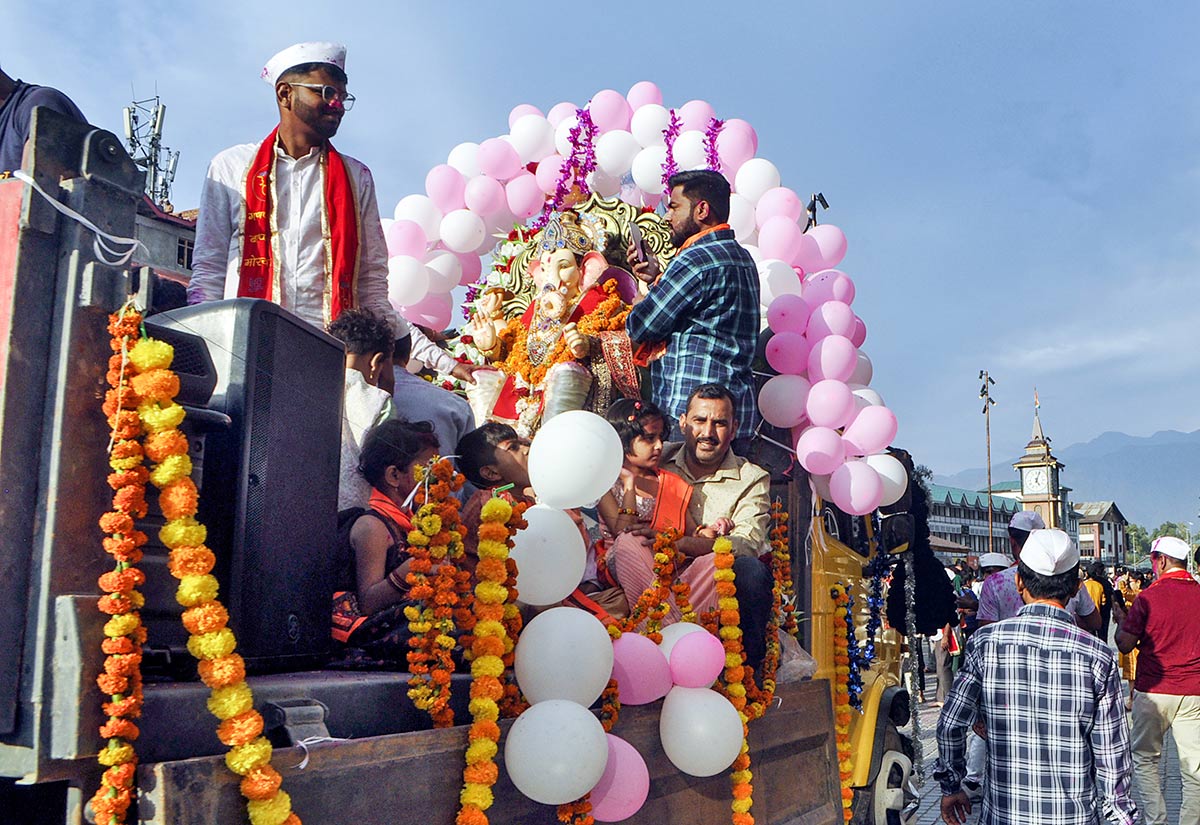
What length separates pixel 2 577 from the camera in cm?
166

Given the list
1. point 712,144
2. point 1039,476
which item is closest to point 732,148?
point 712,144

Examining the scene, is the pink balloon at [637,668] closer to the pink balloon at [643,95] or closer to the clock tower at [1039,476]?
the pink balloon at [643,95]

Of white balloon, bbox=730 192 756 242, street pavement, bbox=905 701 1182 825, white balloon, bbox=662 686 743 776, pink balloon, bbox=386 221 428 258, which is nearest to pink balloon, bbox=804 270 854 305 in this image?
white balloon, bbox=730 192 756 242

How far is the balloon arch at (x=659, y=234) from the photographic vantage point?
16.1ft

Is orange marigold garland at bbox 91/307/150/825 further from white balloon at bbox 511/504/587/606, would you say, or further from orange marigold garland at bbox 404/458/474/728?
white balloon at bbox 511/504/587/606

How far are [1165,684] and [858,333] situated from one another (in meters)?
3.19

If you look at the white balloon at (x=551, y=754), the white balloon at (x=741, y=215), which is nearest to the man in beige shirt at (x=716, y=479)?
Answer: the white balloon at (x=551, y=754)

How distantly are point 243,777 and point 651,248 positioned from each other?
440cm

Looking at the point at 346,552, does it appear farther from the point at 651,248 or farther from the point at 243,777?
the point at 651,248

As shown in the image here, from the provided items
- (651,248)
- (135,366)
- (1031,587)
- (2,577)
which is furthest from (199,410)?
(651,248)

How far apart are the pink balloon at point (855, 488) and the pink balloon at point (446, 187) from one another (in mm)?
2948

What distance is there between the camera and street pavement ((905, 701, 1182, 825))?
7371 mm

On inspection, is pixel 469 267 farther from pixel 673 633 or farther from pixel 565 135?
pixel 673 633

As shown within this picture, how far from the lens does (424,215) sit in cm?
630
